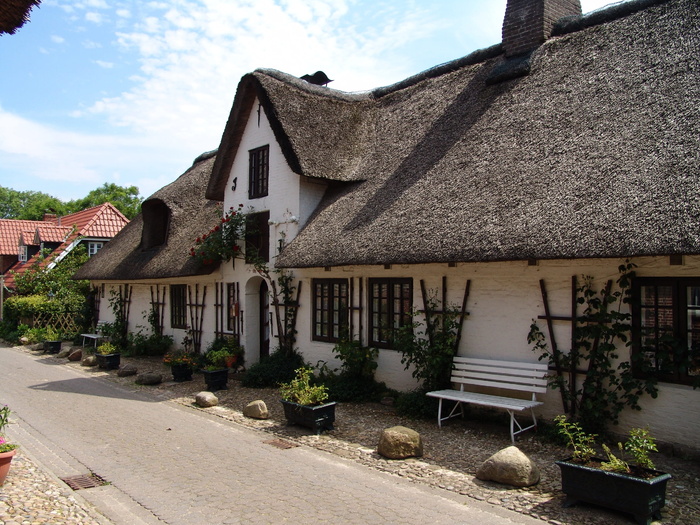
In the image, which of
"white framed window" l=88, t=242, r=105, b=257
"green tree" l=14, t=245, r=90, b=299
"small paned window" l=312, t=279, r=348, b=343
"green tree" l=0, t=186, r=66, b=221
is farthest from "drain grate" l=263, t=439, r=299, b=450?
"green tree" l=0, t=186, r=66, b=221

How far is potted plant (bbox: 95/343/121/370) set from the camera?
50.3ft

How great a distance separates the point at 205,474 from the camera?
22.0 feet

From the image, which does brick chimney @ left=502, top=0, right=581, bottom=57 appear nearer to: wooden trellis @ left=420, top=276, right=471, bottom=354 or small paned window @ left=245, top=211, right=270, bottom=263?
wooden trellis @ left=420, top=276, right=471, bottom=354

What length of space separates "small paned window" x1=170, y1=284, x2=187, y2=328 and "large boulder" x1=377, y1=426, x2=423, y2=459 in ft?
37.5

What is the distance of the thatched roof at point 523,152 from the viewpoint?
265 inches

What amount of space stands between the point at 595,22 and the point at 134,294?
16572 millimetres

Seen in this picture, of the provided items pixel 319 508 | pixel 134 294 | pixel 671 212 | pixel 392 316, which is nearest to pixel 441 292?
pixel 392 316

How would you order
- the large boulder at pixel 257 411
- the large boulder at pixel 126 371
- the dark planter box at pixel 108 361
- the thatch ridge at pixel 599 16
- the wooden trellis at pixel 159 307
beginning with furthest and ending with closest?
the wooden trellis at pixel 159 307 < the dark planter box at pixel 108 361 < the large boulder at pixel 126 371 < the thatch ridge at pixel 599 16 < the large boulder at pixel 257 411

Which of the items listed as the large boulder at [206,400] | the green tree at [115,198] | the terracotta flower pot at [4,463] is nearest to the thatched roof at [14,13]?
the terracotta flower pot at [4,463]

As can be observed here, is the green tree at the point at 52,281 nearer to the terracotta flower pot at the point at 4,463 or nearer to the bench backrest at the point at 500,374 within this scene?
the terracotta flower pot at the point at 4,463

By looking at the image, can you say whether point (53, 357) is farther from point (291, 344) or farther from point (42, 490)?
point (42, 490)

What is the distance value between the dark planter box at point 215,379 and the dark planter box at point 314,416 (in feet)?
12.2

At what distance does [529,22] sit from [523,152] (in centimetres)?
401

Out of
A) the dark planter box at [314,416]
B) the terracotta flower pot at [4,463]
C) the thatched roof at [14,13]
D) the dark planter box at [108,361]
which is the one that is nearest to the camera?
the thatched roof at [14,13]
